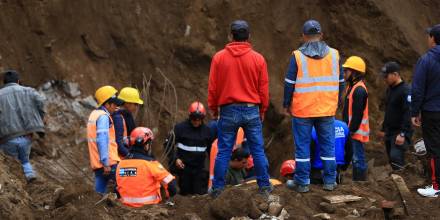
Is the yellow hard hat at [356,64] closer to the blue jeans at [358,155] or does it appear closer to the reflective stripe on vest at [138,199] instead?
the blue jeans at [358,155]

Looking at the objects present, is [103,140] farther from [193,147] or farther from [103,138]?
[193,147]

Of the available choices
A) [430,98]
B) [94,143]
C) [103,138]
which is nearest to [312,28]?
[430,98]

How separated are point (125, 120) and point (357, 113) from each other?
3.49 metres

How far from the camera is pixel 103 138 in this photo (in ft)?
31.7

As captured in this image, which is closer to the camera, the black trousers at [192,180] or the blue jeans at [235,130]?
A: the blue jeans at [235,130]

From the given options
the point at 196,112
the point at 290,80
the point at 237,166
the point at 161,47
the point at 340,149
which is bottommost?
the point at 237,166

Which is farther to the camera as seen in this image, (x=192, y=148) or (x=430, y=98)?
(x=192, y=148)

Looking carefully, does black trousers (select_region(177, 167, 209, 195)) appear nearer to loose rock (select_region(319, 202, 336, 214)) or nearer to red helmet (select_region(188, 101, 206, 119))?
red helmet (select_region(188, 101, 206, 119))

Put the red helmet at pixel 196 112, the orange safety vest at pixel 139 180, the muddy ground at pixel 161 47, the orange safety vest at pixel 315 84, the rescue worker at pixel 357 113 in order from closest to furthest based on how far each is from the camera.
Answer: the orange safety vest at pixel 315 84
the orange safety vest at pixel 139 180
the rescue worker at pixel 357 113
the red helmet at pixel 196 112
the muddy ground at pixel 161 47

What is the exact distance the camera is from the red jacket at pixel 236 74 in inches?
317

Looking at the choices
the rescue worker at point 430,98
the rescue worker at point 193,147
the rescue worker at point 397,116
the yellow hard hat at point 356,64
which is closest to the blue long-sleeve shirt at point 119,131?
the rescue worker at point 193,147

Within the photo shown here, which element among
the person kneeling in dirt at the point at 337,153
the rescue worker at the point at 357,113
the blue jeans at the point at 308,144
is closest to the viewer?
the blue jeans at the point at 308,144

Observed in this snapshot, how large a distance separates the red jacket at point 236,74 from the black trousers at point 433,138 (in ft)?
6.84

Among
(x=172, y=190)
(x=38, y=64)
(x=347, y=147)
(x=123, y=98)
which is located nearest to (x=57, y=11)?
(x=38, y=64)
